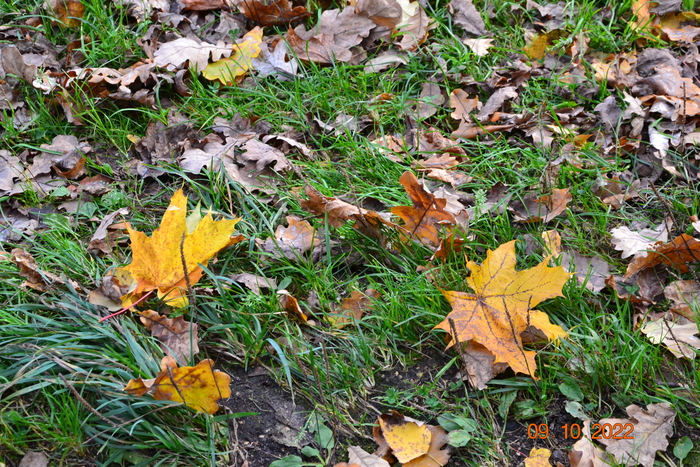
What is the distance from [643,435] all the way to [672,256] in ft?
2.61

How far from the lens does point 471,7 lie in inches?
134

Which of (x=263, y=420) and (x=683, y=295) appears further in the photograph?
(x=683, y=295)

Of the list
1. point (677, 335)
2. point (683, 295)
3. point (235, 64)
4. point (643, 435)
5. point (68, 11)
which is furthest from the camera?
point (68, 11)

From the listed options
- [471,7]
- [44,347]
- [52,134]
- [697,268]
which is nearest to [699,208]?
[697,268]

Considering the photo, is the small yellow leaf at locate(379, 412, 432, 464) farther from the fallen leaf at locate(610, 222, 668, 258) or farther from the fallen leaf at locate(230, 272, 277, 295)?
the fallen leaf at locate(610, 222, 668, 258)

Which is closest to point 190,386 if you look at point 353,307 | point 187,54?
point 353,307

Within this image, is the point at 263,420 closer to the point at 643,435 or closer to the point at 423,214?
the point at 423,214

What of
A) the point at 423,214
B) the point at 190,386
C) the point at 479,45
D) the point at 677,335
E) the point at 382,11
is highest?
the point at 382,11

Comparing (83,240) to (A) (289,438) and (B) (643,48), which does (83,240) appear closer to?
(A) (289,438)

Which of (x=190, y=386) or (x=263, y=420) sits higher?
(x=190, y=386)

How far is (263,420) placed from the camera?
194 cm

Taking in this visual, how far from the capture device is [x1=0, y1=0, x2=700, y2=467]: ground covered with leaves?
186cm

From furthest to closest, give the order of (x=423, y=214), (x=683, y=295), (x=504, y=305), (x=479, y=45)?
(x=479, y=45), (x=423, y=214), (x=683, y=295), (x=504, y=305)
